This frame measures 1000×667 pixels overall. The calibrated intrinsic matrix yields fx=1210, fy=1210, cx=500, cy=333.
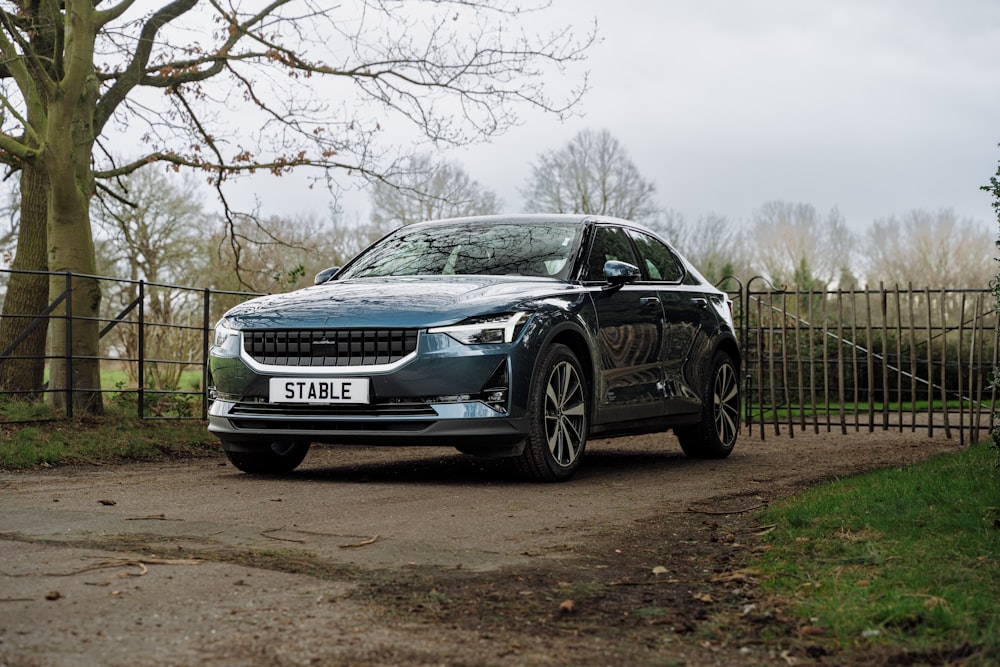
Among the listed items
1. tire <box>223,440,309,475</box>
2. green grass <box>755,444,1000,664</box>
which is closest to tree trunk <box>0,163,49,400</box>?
tire <box>223,440,309,475</box>

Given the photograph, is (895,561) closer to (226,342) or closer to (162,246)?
(226,342)

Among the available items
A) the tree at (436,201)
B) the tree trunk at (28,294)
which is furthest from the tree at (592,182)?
the tree trunk at (28,294)

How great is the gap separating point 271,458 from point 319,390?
51.0 inches

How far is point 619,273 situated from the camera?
860cm

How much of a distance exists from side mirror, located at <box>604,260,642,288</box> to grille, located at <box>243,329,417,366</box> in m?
1.77

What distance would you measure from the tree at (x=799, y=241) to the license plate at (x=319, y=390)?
195ft

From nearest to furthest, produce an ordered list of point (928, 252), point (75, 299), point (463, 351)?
point (463, 351)
point (75, 299)
point (928, 252)

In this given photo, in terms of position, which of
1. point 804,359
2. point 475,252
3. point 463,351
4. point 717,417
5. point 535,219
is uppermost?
point 535,219

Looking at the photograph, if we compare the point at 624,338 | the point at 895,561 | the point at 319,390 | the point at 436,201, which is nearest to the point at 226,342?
the point at 319,390

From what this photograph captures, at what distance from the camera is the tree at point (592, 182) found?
48.4 metres

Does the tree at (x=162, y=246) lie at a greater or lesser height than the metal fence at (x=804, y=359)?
greater

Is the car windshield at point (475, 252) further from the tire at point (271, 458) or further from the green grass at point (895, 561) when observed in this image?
the green grass at point (895, 561)

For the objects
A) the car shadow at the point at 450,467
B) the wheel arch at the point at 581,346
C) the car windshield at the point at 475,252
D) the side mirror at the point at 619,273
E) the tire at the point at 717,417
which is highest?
the car windshield at the point at 475,252

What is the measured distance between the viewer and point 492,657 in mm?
3439
